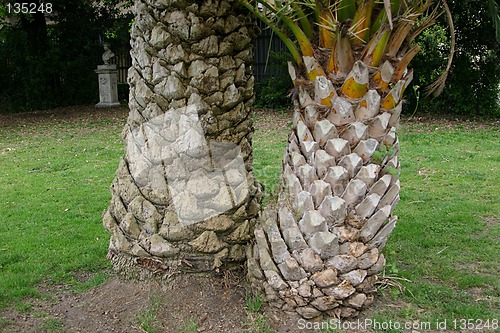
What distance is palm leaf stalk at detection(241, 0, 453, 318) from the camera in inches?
116

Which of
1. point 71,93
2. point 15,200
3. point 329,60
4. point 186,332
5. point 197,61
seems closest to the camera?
point 329,60

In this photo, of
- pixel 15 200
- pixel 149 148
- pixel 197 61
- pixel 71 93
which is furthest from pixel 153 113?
pixel 71 93

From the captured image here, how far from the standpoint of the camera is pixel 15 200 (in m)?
6.87

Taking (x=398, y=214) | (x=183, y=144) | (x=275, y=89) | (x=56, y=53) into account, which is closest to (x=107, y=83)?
(x=56, y=53)

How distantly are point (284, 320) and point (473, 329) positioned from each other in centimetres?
121

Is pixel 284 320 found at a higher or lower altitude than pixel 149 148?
lower

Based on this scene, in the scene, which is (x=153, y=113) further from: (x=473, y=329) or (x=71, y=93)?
(x=71, y=93)

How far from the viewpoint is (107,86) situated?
16625 mm

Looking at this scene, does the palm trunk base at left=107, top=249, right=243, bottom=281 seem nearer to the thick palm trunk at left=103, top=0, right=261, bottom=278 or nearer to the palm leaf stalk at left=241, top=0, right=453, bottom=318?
the thick palm trunk at left=103, top=0, right=261, bottom=278

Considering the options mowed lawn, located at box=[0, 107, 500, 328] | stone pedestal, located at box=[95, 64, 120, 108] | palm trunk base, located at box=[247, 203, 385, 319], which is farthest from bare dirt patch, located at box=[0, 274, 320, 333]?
stone pedestal, located at box=[95, 64, 120, 108]

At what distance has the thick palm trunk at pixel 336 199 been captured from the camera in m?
3.01

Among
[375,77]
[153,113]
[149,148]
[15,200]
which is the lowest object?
[15,200]

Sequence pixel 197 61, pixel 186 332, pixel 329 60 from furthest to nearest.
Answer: pixel 197 61, pixel 186 332, pixel 329 60

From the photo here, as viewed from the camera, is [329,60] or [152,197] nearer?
[329,60]
